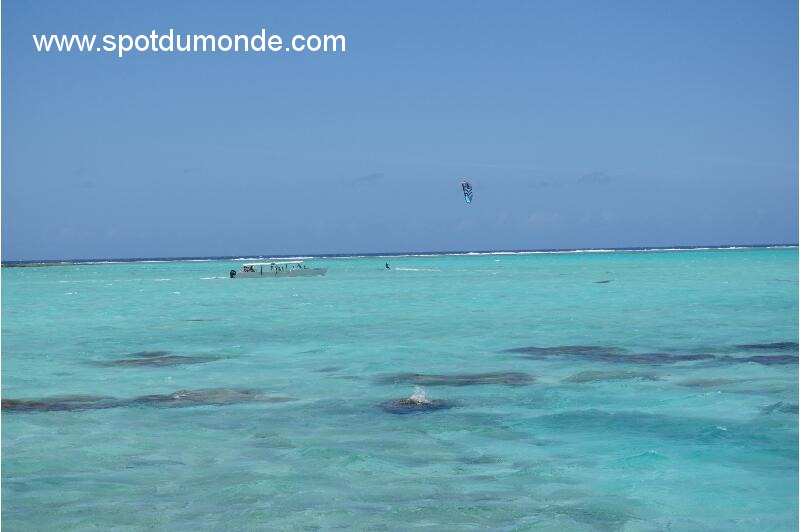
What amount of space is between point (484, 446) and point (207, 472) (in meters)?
3.94

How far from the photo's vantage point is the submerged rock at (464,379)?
1861cm

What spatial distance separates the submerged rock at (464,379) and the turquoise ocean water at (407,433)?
8cm

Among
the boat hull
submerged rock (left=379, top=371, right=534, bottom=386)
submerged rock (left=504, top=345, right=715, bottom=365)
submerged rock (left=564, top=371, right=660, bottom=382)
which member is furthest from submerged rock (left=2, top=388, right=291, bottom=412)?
the boat hull

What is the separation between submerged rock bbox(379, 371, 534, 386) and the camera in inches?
733

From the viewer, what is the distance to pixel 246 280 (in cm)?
9444

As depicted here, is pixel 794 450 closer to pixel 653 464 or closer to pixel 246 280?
pixel 653 464

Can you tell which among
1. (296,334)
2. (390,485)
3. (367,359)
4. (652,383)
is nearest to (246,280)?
(296,334)

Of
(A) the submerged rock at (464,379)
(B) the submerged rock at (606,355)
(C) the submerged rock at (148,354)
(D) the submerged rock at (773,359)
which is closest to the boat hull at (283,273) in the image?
(C) the submerged rock at (148,354)

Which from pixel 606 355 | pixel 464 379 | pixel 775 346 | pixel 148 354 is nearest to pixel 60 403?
pixel 464 379

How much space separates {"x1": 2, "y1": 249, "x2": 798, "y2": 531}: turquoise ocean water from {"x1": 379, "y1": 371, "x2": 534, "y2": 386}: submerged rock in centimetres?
8

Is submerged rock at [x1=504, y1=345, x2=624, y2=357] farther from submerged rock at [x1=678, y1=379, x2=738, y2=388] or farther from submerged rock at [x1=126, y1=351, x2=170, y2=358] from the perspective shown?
submerged rock at [x1=126, y1=351, x2=170, y2=358]

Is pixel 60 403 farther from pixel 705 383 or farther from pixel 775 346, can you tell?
pixel 775 346

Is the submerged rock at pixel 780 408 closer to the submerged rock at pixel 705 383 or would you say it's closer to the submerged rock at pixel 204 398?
the submerged rock at pixel 705 383

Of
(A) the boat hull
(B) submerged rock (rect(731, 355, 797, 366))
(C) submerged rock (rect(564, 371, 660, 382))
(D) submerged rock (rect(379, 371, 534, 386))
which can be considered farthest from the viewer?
(A) the boat hull
